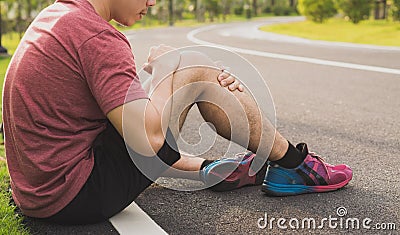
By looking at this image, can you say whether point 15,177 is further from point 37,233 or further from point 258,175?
point 258,175

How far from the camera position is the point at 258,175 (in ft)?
10.6

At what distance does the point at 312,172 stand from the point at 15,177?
55.0 inches

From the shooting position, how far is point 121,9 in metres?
2.50

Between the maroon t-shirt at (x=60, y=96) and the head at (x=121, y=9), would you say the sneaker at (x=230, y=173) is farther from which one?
the head at (x=121, y=9)

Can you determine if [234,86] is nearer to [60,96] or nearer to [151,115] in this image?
[151,115]

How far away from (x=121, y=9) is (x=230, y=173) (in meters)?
1.09

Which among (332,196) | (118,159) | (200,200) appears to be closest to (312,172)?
(332,196)

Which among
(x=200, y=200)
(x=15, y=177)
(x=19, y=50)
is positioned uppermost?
(x=19, y=50)

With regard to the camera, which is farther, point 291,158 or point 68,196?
point 291,158

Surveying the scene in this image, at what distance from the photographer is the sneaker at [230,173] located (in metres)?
3.17

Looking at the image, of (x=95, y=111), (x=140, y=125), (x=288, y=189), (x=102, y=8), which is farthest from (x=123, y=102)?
(x=288, y=189)

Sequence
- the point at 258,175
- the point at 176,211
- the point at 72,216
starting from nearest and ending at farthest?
the point at 72,216 < the point at 176,211 < the point at 258,175

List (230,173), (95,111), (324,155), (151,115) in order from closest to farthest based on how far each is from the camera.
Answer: (151,115) < (95,111) < (230,173) < (324,155)

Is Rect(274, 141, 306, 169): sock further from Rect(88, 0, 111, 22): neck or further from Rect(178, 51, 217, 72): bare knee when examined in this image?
Rect(88, 0, 111, 22): neck
